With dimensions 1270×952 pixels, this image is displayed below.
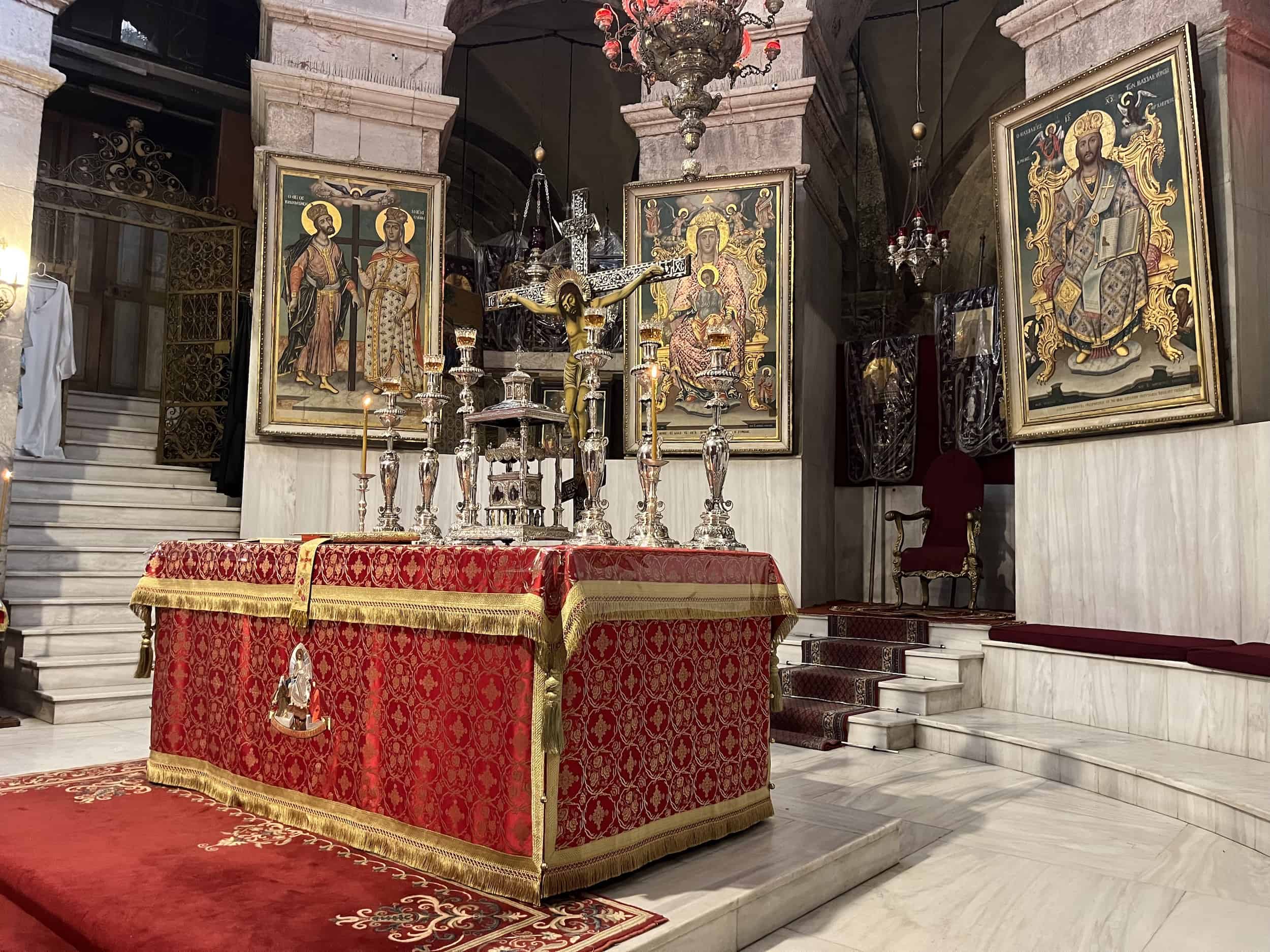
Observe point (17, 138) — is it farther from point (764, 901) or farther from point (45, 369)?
point (764, 901)

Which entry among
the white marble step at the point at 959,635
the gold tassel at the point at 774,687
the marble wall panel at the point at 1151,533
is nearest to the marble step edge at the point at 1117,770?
the white marble step at the point at 959,635

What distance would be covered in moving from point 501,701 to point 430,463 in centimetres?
138

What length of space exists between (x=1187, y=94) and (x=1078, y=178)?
746 millimetres

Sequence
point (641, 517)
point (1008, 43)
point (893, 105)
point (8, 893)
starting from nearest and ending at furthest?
point (8, 893) < point (641, 517) < point (1008, 43) < point (893, 105)

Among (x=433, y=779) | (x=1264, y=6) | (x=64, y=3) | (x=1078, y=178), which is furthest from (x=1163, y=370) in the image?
(x=64, y=3)

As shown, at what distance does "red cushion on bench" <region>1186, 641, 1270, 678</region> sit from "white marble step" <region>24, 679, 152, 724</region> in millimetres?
5480

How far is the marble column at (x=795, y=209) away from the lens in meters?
→ 7.59

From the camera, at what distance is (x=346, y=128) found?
297 inches

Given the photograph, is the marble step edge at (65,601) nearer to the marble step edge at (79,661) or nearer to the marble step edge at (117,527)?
the marble step edge at (79,661)

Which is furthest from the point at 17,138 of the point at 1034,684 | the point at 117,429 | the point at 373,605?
the point at 1034,684

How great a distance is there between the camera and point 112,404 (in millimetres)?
9516

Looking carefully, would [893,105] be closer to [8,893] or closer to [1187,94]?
[1187,94]

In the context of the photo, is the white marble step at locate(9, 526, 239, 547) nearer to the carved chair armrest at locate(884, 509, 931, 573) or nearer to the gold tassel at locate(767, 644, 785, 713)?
the gold tassel at locate(767, 644, 785, 713)

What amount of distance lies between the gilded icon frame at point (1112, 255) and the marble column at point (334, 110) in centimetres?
428
